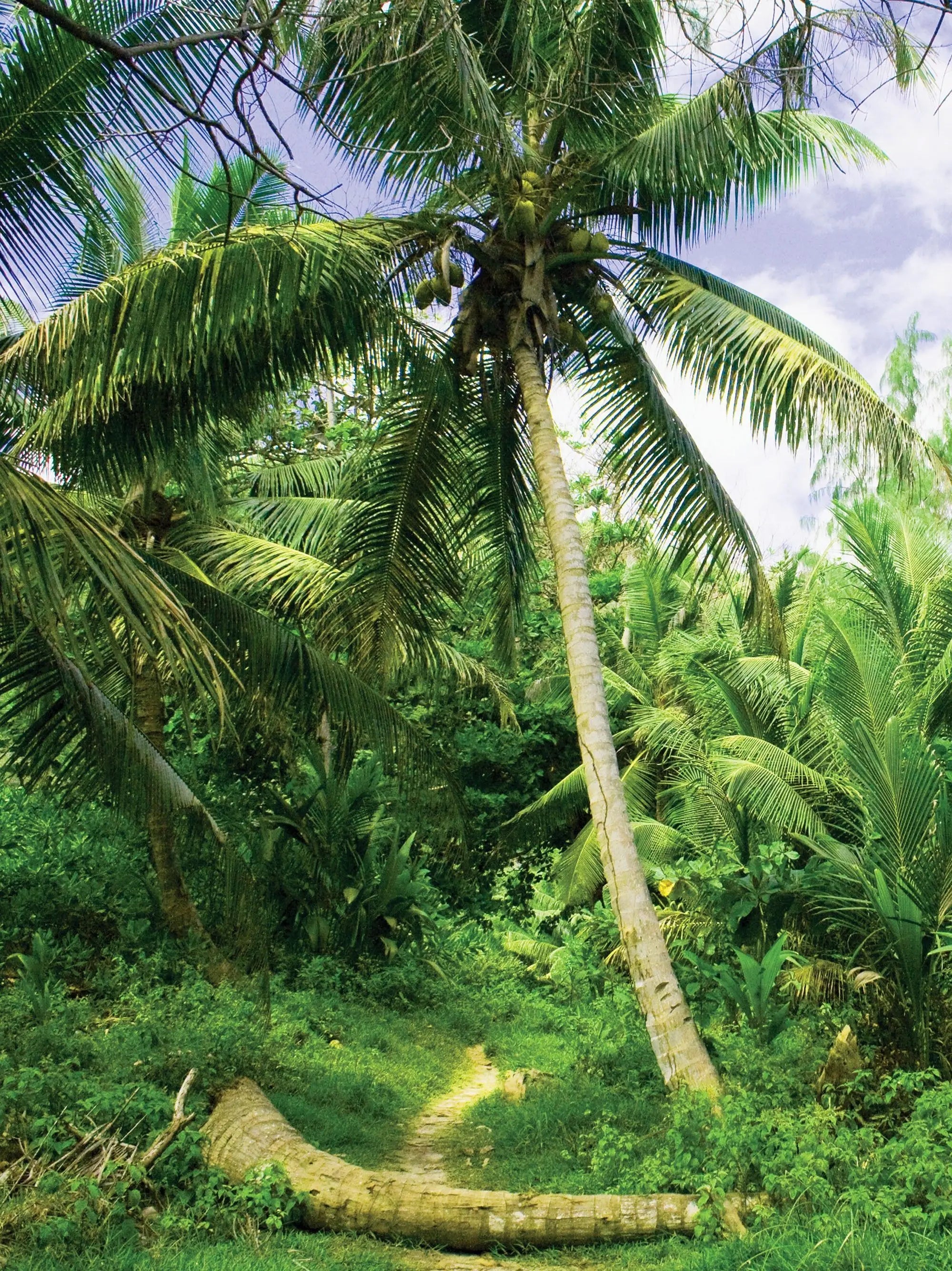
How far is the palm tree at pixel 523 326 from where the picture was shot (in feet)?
19.4

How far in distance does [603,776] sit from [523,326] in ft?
10.4

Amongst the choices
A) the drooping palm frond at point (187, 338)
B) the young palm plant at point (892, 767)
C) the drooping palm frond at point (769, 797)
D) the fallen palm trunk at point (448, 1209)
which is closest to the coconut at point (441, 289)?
the drooping palm frond at point (187, 338)

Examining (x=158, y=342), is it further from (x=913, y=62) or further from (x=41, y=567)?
(x=913, y=62)

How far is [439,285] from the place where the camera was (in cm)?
691

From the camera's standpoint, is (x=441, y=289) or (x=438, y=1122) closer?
(x=441, y=289)

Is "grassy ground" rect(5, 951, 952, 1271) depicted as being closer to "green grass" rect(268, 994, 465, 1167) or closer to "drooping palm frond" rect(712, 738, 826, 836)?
"green grass" rect(268, 994, 465, 1167)

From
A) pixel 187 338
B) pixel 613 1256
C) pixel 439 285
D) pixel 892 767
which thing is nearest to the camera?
pixel 613 1256

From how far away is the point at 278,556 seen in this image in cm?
918

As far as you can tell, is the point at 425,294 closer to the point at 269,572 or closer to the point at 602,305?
the point at 602,305

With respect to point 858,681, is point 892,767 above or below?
below

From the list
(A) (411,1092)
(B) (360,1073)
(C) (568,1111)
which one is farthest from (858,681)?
(B) (360,1073)

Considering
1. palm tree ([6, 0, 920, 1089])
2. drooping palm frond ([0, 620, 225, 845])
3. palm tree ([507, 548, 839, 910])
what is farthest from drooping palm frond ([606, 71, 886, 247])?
drooping palm frond ([0, 620, 225, 845])

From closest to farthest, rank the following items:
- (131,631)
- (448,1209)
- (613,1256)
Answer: (613,1256) → (448,1209) → (131,631)

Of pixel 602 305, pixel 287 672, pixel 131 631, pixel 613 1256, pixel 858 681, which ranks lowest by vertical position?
pixel 613 1256
